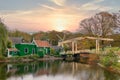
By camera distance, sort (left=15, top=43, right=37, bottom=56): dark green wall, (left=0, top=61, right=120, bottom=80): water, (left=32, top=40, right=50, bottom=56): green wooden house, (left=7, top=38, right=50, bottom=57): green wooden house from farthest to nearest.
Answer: (left=32, top=40, right=50, bottom=56): green wooden house → (left=15, top=43, right=37, bottom=56): dark green wall → (left=7, top=38, right=50, bottom=57): green wooden house → (left=0, top=61, right=120, bottom=80): water

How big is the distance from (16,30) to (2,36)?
5673 centimetres

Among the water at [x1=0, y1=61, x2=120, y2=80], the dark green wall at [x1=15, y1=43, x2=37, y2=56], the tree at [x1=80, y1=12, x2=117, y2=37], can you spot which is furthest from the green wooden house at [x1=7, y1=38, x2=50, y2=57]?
the water at [x1=0, y1=61, x2=120, y2=80]

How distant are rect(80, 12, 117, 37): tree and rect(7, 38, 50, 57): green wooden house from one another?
9885 mm

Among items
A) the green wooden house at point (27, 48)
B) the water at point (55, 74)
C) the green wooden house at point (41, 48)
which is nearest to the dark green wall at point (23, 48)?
the green wooden house at point (27, 48)

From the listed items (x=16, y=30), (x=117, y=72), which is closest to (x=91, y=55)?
(x=117, y=72)

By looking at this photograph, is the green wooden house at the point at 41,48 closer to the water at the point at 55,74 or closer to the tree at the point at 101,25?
the tree at the point at 101,25

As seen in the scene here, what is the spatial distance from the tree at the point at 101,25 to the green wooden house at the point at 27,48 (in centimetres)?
988

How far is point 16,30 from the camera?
276 ft

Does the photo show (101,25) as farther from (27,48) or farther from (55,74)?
(55,74)

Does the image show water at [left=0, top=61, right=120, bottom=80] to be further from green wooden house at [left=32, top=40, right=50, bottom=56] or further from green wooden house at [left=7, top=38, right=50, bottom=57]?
green wooden house at [left=32, top=40, right=50, bottom=56]

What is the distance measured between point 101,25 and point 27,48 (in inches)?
615

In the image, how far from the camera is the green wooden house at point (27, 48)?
53.6 m

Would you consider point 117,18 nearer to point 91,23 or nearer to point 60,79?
point 91,23

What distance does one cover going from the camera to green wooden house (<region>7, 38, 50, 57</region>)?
53625 mm
